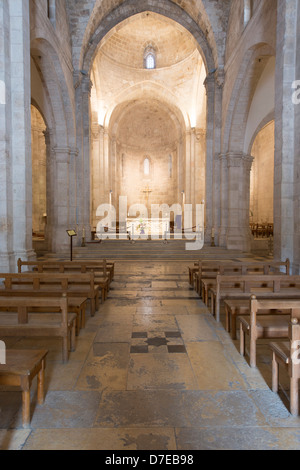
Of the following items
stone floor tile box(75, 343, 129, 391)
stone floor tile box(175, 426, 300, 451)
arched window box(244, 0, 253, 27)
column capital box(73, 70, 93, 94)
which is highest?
arched window box(244, 0, 253, 27)

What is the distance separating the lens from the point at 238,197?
658 inches

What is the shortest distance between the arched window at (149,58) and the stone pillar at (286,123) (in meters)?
19.4

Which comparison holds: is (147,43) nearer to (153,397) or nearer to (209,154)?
(209,154)

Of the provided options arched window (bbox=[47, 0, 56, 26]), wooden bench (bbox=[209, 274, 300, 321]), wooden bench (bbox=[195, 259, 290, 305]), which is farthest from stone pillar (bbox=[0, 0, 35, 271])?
wooden bench (bbox=[209, 274, 300, 321])

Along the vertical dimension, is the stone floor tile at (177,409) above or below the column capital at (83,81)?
below

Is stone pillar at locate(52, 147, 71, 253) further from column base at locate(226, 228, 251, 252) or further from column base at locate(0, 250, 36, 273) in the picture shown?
column base at locate(226, 228, 251, 252)

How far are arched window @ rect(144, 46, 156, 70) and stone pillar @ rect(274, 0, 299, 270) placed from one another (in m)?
19.4

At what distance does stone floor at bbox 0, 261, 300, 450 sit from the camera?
2.54m

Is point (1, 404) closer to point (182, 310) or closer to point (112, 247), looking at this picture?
point (182, 310)

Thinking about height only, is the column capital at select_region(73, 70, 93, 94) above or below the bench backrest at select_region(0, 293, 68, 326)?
above

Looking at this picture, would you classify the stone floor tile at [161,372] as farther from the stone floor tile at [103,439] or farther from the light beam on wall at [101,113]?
the light beam on wall at [101,113]

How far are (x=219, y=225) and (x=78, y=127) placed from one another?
9.13 metres

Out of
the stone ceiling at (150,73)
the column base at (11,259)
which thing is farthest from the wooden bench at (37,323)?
the stone ceiling at (150,73)

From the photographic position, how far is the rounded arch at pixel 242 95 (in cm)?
1353
